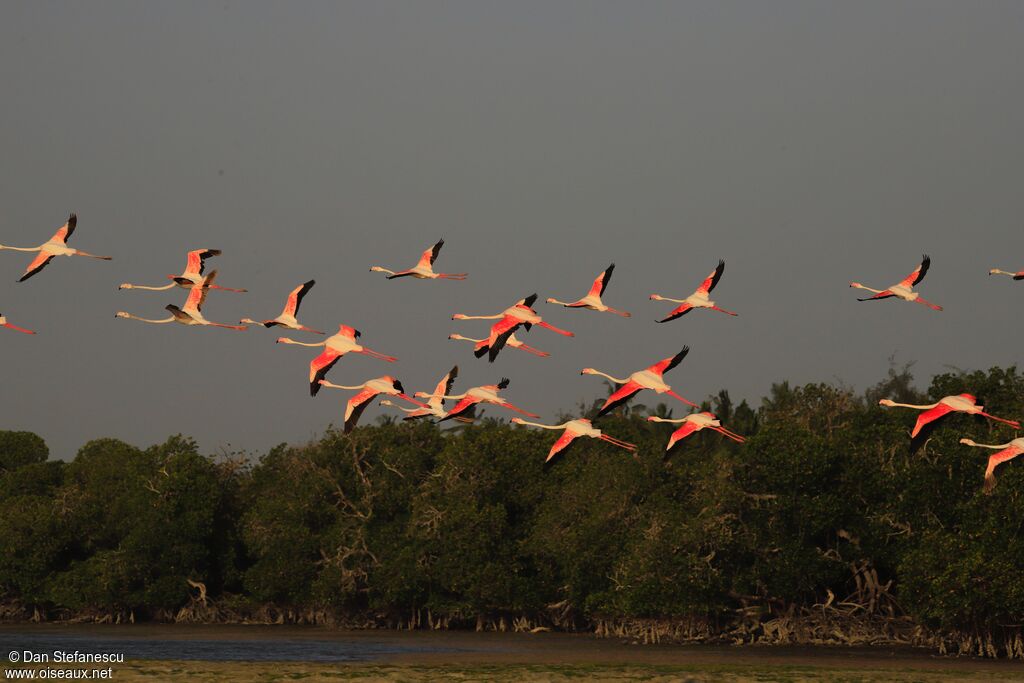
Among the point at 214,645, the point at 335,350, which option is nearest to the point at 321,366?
the point at 335,350

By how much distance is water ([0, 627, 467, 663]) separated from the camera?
54531mm

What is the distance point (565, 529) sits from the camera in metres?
64.8

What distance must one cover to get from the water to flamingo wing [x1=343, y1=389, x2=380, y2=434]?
18.9m

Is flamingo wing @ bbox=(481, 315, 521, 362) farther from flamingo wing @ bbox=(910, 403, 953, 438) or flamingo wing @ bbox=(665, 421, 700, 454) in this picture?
flamingo wing @ bbox=(910, 403, 953, 438)

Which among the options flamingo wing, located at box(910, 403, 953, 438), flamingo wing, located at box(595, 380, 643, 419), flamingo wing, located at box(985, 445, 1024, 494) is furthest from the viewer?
flamingo wing, located at box(595, 380, 643, 419)

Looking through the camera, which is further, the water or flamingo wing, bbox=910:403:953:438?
the water

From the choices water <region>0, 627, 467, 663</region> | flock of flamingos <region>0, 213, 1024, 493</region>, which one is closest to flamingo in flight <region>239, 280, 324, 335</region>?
flock of flamingos <region>0, 213, 1024, 493</region>

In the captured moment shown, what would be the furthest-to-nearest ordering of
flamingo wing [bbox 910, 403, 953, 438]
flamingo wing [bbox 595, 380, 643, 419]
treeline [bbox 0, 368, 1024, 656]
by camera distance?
treeline [bbox 0, 368, 1024, 656] → flamingo wing [bbox 595, 380, 643, 419] → flamingo wing [bbox 910, 403, 953, 438]

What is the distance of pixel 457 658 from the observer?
5275cm

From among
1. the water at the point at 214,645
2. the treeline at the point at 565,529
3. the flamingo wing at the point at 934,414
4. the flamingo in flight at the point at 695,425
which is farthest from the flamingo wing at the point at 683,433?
the water at the point at 214,645

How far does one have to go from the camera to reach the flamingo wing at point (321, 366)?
36188mm

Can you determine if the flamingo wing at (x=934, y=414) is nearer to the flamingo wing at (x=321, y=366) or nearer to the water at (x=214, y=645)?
the flamingo wing at (x=321, y=366)

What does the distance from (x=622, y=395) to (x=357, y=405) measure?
6591mm

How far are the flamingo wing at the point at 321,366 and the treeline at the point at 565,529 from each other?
1075 cm
